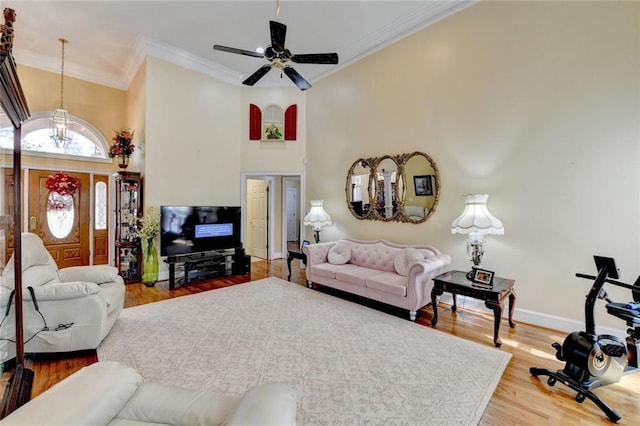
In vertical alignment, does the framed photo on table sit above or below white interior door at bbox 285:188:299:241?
below

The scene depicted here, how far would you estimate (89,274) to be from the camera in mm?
3389

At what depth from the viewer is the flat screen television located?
17.2 feet

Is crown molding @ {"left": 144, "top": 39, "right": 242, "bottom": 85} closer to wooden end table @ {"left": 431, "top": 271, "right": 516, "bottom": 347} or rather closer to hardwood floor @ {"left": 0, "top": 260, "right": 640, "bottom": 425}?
hardwood floor @ {"left": 0, "top": 260, "right": 640, "bottom": 425}

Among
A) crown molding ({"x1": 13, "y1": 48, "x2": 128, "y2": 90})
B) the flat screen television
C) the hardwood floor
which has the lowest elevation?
the hardwood floor

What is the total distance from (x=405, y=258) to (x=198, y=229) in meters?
Result: 3.92

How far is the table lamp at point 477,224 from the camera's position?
3.53m

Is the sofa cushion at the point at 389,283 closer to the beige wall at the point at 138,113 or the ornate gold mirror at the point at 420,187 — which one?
the ornate gold mirror at the point at 420,187

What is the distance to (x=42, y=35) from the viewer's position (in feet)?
16.6

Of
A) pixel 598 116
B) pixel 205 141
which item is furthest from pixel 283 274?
pixel 598 116

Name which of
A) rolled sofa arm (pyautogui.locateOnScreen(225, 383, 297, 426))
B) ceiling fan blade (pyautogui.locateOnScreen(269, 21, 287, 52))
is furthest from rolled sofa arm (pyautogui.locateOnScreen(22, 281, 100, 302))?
ceiling fan blade (pyautogui.locateOnScreen(269, 21, 287, 52))

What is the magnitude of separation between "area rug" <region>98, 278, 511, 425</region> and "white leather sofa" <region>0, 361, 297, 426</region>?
966 mm

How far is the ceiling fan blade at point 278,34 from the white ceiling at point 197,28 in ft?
4.97

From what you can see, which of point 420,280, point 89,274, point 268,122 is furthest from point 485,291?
point 268,122

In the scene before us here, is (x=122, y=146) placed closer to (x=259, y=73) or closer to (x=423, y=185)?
(x=259, y=73)
